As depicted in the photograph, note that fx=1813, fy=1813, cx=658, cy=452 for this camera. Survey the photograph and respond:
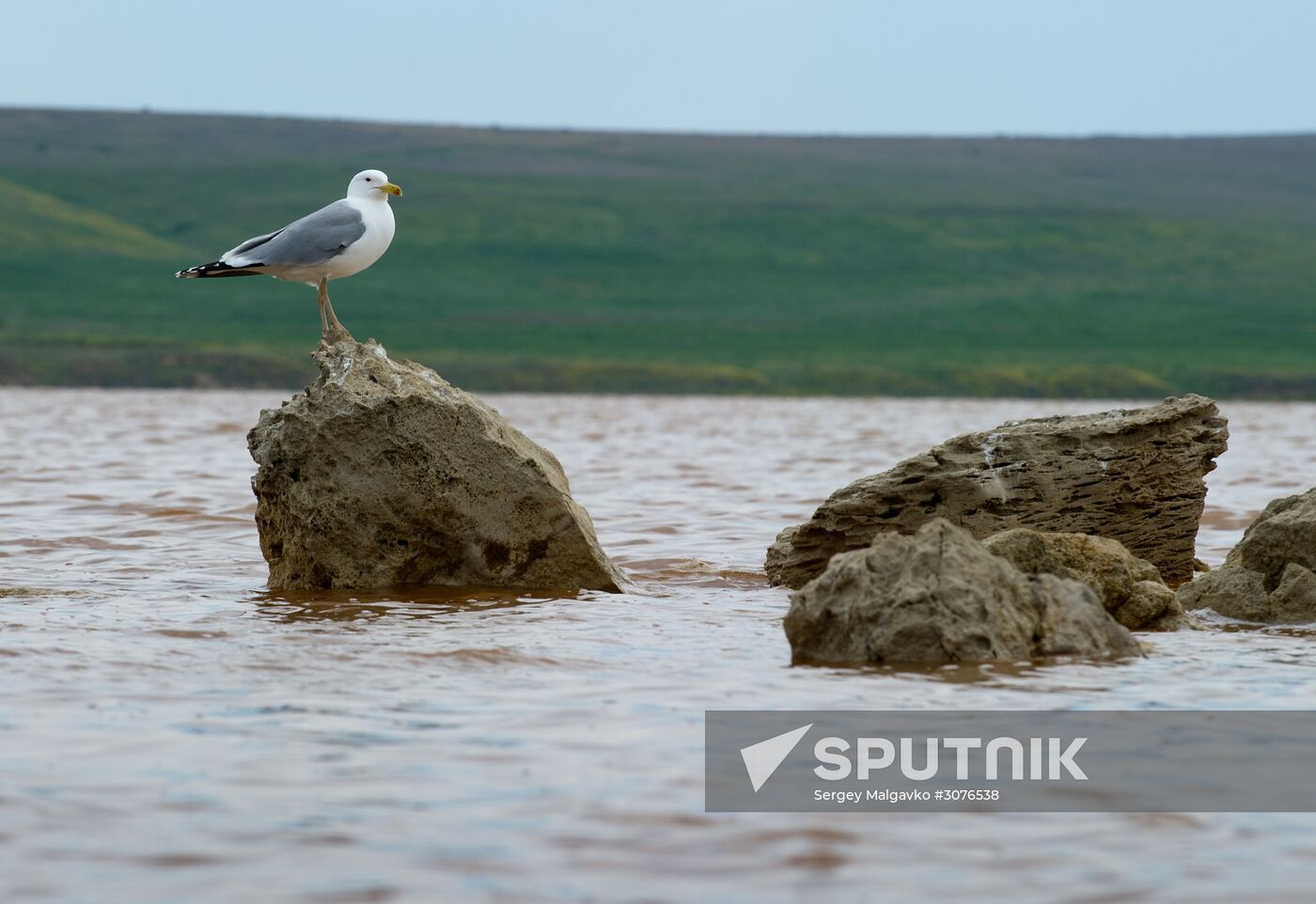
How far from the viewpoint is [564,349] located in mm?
63344

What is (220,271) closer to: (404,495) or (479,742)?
(404,495)

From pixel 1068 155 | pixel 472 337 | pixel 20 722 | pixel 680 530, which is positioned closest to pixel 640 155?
pixel 1068 155

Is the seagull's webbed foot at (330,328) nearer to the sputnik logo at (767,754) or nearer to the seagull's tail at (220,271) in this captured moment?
the seagull's tail at (220,271)

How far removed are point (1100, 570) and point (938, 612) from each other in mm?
1703

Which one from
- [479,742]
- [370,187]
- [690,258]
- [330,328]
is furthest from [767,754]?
[690,258]

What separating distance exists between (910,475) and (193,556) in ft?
15.8

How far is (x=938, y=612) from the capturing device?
303 inches

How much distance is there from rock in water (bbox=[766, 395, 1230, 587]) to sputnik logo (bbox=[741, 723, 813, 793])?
165 inches

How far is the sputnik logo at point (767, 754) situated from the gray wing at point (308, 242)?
5.80 metres

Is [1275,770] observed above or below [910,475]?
below

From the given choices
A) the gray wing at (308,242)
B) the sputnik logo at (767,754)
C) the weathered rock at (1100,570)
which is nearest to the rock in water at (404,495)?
the gray wing at (308,242)

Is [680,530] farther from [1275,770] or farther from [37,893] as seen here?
[37,893]

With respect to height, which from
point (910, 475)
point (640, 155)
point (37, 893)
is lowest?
point (37, 893)

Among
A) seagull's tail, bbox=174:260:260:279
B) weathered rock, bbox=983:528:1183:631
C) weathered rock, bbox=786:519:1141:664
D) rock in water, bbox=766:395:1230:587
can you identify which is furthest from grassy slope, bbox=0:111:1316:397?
weathered rock, bbox=786:519:1141:664
